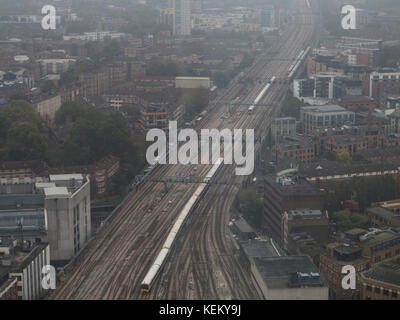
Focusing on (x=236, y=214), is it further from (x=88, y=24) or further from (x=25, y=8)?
(x=25, y=8)

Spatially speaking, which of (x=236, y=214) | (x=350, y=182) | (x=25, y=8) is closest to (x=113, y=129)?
(x=236, y=214)

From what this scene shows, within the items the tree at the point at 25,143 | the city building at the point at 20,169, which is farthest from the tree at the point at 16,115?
the city building at the point at 20,169

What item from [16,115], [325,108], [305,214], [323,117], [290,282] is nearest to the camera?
[290,282]

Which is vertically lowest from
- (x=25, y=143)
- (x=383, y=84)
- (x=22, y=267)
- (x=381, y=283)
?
(x=381, y=283)

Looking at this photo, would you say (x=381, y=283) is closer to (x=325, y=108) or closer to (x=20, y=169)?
(x=20, y=169)

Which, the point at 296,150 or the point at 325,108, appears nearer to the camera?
the point at 296,150

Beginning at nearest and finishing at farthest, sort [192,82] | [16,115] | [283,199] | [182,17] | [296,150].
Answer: [283,199]
[296,150]
[16,115]
[192,82]
[182,17]

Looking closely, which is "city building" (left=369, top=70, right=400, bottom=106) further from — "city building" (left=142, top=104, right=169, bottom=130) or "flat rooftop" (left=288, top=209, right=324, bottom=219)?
"flat rooftop" (left=288, top=209, right=324, bottom=219)

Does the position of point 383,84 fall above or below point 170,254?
above

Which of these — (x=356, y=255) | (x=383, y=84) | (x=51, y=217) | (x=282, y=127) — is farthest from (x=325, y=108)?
(x=51, y=217)
